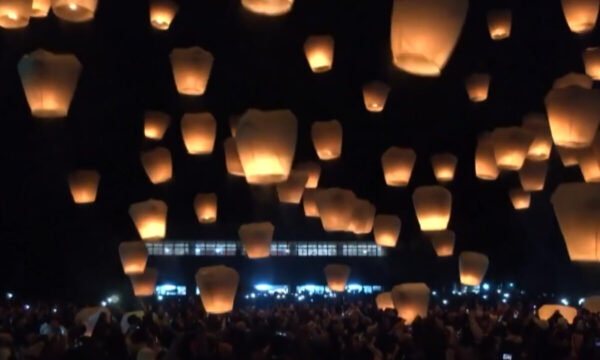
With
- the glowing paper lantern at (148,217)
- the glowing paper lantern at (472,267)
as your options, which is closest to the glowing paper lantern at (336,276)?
the glowing paper lantern at (472,267)

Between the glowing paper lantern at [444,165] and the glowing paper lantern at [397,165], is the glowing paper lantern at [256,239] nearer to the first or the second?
the glowing paper lantern at [397,165]

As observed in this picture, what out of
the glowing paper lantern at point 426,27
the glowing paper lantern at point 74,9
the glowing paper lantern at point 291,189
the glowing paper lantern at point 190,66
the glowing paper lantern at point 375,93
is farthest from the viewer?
the glowing paper lantern at point 291,189

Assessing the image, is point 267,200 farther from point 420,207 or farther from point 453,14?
point 453,14

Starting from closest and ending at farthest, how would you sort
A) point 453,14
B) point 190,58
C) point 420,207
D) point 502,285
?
point 453,14 < point 190,58 < point 420,207 < point 502,285

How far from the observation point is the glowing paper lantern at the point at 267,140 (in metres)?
7.71

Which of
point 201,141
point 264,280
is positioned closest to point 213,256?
point 264,280

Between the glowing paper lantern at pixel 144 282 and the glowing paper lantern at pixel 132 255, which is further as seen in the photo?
the glowing paper lantern at pixel 144 282

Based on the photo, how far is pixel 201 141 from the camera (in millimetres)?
12617

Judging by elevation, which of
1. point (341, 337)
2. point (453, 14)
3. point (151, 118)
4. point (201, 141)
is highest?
point (151, 118)

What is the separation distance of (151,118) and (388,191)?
1520cm

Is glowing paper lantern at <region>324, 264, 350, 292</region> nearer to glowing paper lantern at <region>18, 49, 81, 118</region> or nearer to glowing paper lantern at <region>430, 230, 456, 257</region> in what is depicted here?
glowing paper lantern at <region>430, 230, 456, 257</region>

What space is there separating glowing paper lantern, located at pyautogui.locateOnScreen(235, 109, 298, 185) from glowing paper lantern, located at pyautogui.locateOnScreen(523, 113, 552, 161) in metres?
5.43

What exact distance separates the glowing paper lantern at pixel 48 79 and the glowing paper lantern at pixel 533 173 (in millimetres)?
7698

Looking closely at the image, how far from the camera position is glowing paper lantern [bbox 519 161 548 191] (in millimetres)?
13648
